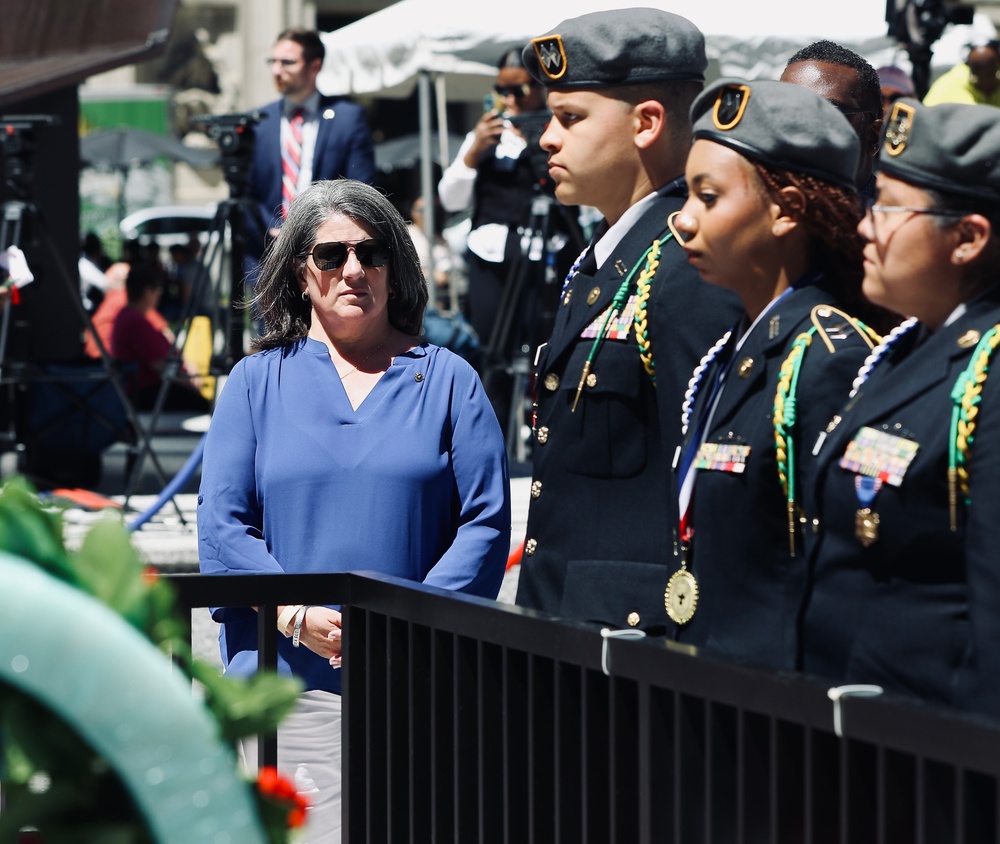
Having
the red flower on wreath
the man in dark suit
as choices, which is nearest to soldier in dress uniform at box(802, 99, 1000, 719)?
the red flower on wreath

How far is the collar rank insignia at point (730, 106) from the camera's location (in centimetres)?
285

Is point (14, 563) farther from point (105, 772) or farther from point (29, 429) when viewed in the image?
point (29, 429)

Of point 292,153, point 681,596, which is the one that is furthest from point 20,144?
point 681,596

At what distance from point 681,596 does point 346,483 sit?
981 mm

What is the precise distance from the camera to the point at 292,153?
958cm

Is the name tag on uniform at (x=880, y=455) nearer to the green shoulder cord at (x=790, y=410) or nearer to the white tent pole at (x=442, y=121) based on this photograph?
the green shoulder cord at (x=790, y=410)

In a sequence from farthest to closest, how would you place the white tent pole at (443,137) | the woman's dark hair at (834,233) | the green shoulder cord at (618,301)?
1. the white tent pole at (443,137)
2. the green shoulder cord at (618,301)
3. the woman's dark hair at (834,233)

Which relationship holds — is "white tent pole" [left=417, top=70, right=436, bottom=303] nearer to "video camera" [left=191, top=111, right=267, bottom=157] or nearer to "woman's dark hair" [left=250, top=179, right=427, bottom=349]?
"video camera" [left=191, top=111, right=267, bottom=157]

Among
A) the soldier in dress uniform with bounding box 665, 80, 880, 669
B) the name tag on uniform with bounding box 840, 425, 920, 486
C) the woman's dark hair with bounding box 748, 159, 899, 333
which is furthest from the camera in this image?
the woman's dark hair with bounding box 748, 159, 899, 333

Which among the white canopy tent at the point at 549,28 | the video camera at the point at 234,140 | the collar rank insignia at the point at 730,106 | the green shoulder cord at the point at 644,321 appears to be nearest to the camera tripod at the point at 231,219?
the video camera at the point at 234,140

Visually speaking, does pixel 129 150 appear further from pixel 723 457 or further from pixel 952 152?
pixel 952 152

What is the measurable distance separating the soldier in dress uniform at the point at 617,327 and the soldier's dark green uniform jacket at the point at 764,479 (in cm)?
31

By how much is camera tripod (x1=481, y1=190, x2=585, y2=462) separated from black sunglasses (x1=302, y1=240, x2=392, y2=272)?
17.2ft

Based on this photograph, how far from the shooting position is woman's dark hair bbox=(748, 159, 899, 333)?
284 centimetres
